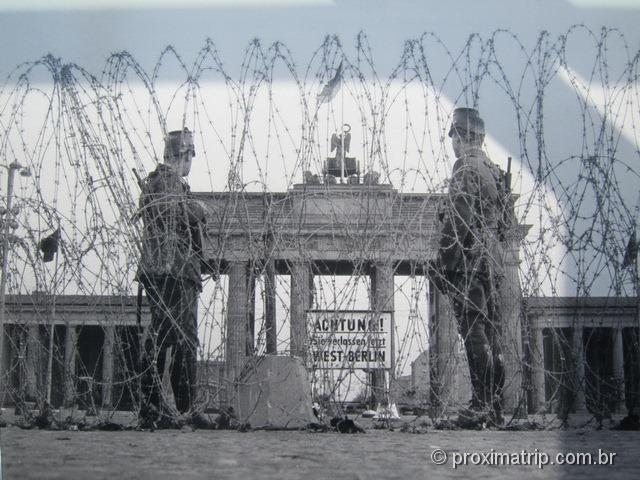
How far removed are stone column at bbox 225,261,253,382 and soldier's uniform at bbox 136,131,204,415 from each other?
0.75 feet

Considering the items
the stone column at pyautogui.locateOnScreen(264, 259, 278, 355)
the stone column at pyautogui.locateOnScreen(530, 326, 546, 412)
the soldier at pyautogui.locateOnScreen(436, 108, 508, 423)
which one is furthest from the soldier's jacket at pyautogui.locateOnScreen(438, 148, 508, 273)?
the stone column at pyautogui.locateOnScreen(264, 259, 278, 355)

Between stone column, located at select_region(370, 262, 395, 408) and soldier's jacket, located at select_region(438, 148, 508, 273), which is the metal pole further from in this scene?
soldier's jacket, located at select_region(438, 148, 508, 273)

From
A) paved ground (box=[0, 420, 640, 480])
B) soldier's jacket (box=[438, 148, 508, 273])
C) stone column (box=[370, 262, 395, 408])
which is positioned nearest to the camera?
paved ground (box=[0, 420, 640, 480])

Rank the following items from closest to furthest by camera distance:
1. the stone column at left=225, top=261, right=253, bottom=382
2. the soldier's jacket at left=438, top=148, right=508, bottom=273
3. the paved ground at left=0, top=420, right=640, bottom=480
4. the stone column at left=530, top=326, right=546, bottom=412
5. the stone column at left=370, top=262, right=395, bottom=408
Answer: the paved ground at left=0, top=420, right=640, bottom=480 → the stone column at left=225, top=261, right=253, bottom=382 → the stone column at left=370, top=262, right=395, bottom=408 → the soldier's jacket at left=438, top=148, right=508, bottom=273 → the stone column at left=530, top=326, right=546, bottom=412

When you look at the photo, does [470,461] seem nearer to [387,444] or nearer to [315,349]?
[387,444]

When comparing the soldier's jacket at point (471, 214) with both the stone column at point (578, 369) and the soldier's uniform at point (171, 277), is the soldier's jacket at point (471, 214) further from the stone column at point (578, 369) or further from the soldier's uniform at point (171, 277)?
the soldier's uniform at point (171, 277)

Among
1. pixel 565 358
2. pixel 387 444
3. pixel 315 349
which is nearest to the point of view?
pixel 387 444

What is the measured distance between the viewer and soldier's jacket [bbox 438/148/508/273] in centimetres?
609

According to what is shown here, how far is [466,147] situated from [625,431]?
197 cm

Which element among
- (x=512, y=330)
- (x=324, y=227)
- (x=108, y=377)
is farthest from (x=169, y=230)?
(x=512, y=330)

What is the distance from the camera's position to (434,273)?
252 inches

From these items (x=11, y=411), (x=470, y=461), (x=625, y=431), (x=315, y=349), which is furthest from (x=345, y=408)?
(x=11, y=411)

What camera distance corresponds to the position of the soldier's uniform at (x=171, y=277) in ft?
19.6

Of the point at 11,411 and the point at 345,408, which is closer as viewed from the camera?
the point at 345,408
